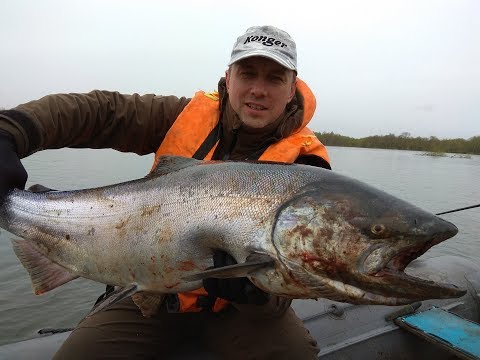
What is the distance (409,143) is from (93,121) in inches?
2450

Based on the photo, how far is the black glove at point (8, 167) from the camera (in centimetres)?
293

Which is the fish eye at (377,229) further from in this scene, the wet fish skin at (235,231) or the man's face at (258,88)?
the man's face at (258,88)

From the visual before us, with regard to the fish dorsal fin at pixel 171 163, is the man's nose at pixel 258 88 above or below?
above

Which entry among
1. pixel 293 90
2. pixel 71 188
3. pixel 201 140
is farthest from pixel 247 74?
pixel 71 188

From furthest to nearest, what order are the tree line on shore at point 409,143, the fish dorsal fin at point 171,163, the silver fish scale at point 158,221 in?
the tree line on shore at point 409,143 < the fish dorsal fin at point 171,163 < the silver fish scale at point 158,221

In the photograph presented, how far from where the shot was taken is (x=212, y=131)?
3.58 metres

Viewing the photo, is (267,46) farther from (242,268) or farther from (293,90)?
(242,268)

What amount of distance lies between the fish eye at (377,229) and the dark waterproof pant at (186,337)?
1.30 m

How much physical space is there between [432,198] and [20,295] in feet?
51.6

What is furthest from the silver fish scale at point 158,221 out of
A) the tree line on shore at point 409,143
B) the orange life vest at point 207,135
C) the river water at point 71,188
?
the tree line on shore at point 409,143

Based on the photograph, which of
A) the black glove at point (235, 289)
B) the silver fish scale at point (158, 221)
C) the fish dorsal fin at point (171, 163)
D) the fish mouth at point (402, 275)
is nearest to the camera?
the fish mouth at point (402, 275)

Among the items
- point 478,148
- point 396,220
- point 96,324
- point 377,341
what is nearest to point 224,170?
point 396,220

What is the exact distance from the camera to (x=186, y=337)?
329 centimetres

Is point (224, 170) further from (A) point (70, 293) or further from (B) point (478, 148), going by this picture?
(B) point (478, 148)
